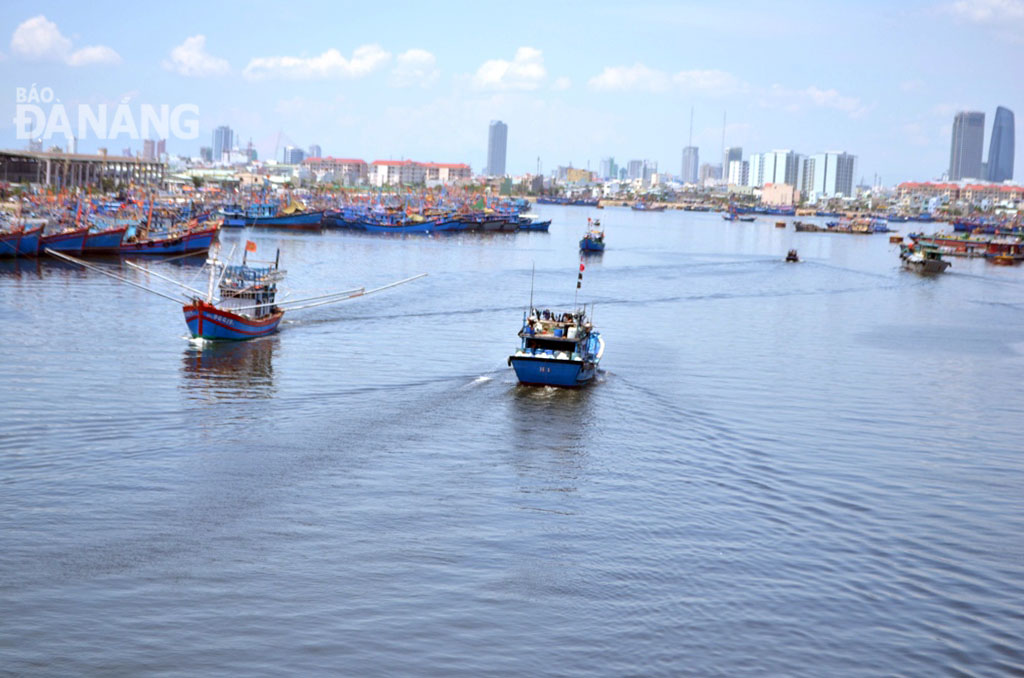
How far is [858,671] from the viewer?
13.2 meters

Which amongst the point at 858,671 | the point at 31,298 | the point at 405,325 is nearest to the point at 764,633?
the point at 858,671

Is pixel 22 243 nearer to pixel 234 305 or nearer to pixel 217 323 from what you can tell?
pixel 234 305

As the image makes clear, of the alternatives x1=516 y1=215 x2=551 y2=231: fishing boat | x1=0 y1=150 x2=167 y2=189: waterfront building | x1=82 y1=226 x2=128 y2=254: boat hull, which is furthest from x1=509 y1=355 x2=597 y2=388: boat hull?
x1=516 y1=215 x2=551 y2=231: fishing boat

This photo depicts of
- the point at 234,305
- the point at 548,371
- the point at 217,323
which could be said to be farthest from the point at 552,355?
the point at 234,305

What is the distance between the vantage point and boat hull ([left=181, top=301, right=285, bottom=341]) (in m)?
32.6

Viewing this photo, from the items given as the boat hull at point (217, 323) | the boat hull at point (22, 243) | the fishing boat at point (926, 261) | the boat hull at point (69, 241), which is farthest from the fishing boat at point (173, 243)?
the fishing boat at point (926, 261)

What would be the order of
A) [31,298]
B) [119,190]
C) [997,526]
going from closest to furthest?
[997,526] → [31,298] → [119,190]

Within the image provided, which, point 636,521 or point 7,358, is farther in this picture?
point 7,358

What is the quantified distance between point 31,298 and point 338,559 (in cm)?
3116

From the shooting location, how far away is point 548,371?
28016 millimetres

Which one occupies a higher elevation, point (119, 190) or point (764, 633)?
point (119, 190)

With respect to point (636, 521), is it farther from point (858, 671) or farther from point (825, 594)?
point (858, 671)

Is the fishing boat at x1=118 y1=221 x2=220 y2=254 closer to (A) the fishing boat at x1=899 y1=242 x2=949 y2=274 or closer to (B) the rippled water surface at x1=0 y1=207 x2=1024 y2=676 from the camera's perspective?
(B) the rippled water surface at x1=0 y1=207 x2=1024 y2=676

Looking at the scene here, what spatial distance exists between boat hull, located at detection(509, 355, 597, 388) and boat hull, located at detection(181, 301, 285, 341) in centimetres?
979
